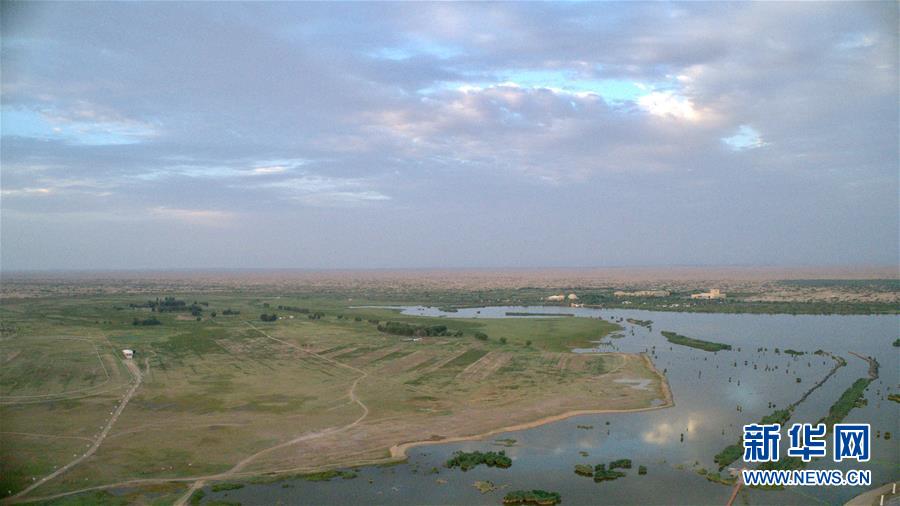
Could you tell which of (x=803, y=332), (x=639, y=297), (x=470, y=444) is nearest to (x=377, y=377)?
(x=470, y=444)

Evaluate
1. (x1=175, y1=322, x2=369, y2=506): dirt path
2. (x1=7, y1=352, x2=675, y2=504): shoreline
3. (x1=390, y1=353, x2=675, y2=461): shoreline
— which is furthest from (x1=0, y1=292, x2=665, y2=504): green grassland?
(x1=390, y1=353, x2=675, y2=461): shoreline

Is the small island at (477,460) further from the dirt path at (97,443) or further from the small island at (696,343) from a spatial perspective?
the small island at (696,343)

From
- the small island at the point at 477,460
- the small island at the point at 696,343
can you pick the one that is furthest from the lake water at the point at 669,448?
the small island at the point at 696,343

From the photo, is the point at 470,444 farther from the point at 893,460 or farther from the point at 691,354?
the point at 691,354

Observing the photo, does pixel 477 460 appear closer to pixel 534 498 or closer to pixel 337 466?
pixel 534 498

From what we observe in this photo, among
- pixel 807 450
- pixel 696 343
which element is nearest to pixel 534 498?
pixel 807 450

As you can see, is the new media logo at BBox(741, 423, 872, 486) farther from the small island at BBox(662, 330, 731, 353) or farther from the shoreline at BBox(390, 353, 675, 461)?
the small island at BBox(662, 330, 731, 353)

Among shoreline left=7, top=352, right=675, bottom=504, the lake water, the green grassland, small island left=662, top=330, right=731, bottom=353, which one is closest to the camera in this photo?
the lake water
